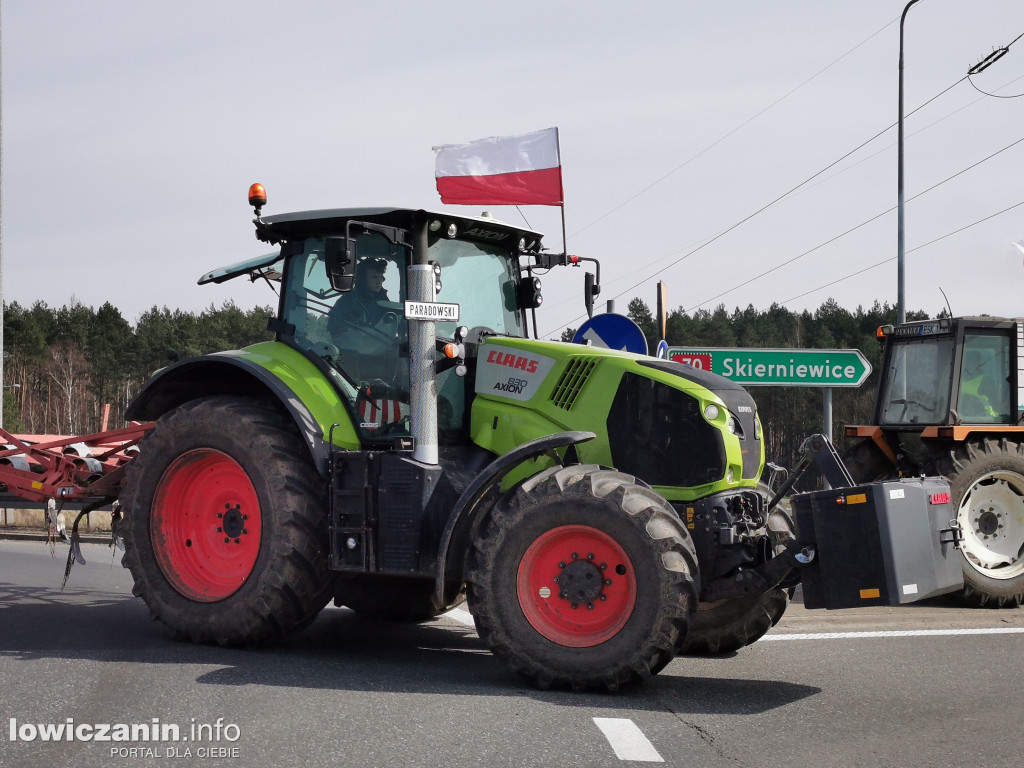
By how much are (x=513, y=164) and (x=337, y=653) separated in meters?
6.27

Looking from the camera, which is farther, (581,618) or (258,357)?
(258,357)

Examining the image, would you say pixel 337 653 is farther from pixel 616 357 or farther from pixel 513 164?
pixel 513 164

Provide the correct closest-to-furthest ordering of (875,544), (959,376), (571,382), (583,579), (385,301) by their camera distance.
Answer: (875,544), (583,579), (571,382), (385,301), (959,376)

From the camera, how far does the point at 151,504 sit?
7762 mm

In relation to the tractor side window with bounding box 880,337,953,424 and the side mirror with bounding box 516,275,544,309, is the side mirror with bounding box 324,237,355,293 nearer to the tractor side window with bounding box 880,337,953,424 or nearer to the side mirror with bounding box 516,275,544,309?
the side mirror with bounding box 516,275,544,309

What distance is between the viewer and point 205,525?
7.74m

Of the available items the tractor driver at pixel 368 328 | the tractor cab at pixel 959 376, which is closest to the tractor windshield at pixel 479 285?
the tractor driver at pixel 368 328

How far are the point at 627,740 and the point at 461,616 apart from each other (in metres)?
4.55

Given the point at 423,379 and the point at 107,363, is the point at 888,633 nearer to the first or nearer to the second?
the point at 423,379

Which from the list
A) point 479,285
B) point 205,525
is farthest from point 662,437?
point 205,525

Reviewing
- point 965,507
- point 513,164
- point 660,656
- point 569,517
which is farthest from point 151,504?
point 965,507

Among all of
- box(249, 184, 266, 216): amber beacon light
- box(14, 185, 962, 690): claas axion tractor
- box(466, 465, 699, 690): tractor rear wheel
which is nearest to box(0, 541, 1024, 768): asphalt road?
box(466, 465, 699, 690): tractor rear wheel

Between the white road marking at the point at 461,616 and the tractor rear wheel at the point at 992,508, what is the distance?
14.5 feet

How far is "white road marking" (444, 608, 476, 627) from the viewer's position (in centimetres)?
917
